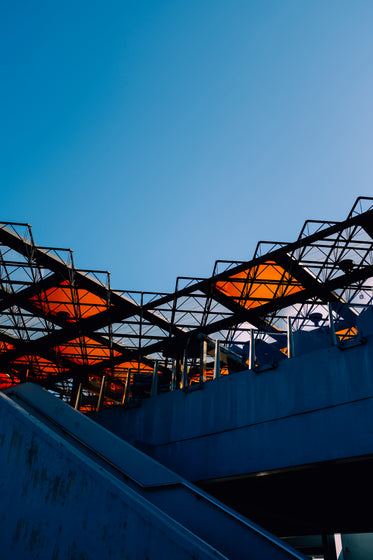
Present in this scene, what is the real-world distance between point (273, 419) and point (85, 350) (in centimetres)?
2055

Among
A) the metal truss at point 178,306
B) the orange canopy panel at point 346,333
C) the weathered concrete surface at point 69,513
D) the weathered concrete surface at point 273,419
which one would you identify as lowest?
the weathered concrete surface at point 69,513

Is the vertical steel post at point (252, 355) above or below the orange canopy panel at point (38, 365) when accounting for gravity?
below

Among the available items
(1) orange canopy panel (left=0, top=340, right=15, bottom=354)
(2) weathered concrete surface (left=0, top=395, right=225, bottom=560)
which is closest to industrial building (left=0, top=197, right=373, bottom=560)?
(2) weathered concrete surface (left=0, top=395, right=225, bottom=560)

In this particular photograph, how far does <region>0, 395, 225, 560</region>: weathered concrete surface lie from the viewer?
5441 millimetres

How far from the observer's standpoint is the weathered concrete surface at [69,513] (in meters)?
5.44

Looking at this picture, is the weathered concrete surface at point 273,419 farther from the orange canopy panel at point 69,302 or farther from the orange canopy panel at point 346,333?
the orange canopy panel at point 69,302

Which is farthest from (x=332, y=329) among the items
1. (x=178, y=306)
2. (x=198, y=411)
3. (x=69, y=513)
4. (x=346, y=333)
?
(x=178, y=306)

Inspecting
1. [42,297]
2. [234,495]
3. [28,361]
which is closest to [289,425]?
[234,495]

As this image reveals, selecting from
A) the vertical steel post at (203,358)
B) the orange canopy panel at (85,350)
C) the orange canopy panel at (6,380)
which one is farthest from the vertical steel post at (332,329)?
the orange canopy panel at (6,380)

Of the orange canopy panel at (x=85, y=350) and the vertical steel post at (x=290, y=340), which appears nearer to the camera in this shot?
the vertical steel post at (x=290, y=340)

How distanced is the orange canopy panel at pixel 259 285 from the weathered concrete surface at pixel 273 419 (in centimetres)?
869

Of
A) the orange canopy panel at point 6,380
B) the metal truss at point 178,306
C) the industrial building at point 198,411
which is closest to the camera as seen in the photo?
the industrial building at point 198,411

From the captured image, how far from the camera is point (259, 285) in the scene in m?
24.4

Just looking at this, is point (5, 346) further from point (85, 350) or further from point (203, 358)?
point (203, 358)
